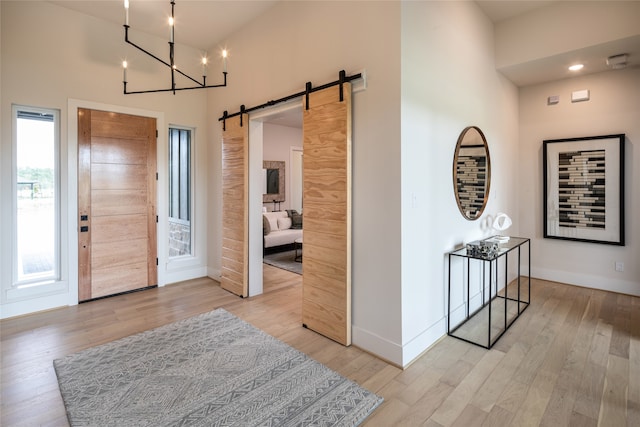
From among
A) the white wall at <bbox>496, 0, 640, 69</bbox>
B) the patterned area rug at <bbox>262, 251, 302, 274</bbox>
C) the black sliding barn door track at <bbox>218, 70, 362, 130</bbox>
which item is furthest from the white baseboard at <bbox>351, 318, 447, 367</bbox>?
the white wall at <bbox>496, 0, 640, 69</bbox>

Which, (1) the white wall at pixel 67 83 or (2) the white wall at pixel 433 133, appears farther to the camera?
(1) the white wall at pixel 67 83

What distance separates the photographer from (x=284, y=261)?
5883mm

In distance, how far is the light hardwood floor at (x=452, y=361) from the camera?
1942 millimetres

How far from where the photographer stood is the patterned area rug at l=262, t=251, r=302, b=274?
5350 mm

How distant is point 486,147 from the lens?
12.2 ft

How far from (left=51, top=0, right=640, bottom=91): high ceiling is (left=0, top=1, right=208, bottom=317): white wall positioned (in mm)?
238

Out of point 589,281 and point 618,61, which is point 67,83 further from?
point 589,281

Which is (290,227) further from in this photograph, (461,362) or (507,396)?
(507,396)

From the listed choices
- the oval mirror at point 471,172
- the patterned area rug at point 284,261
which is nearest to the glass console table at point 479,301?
the oval mirror at point 471,172

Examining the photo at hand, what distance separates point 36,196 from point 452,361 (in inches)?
175

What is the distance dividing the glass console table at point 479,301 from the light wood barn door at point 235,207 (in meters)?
2.34

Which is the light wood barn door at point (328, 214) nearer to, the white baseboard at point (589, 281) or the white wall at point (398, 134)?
the white wall at point (398, 134)

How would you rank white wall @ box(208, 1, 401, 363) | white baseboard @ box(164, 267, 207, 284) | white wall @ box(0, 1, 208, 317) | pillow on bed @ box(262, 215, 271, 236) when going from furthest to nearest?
pillow on bed @ box(262, 215, 271, 236) → white baseboard @ box(164, 267, 207, 284) → white wall @ box(0, 1, 208, 317) → white wall @ box(208, 1, 401, 363)

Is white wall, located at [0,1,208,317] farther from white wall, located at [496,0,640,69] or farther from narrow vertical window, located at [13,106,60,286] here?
white wall, located at [496,0,640,69]
